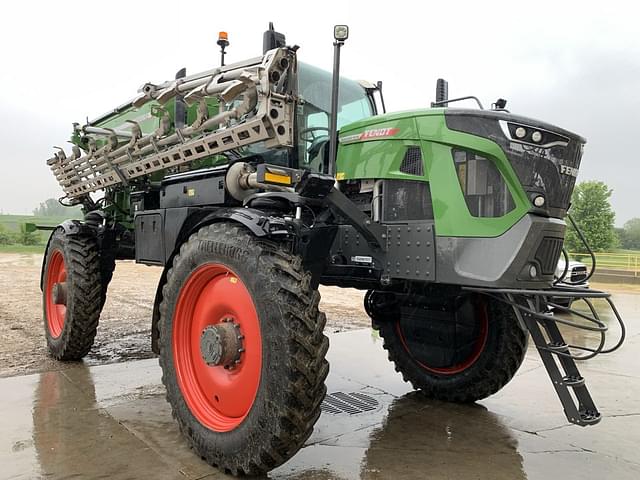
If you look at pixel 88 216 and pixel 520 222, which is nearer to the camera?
pixel 520 222

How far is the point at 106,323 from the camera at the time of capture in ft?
24.0

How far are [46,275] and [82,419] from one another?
2.67m

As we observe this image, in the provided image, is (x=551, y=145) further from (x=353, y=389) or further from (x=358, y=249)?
(x=353, y=389)

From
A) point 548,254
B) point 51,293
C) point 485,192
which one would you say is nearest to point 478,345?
point 548,254

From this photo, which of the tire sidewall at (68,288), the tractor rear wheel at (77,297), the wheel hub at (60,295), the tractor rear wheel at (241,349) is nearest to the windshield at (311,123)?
the tractor rear wheel at (241,349)

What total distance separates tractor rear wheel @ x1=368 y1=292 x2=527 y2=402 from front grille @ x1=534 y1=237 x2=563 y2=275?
0.96 metres

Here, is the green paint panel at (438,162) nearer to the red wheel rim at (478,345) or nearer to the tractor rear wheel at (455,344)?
the tractor rear wheel at (455,344)

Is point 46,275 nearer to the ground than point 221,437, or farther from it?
farther from it

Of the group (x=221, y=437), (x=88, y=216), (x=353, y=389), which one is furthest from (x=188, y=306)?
(x=88, y=216)

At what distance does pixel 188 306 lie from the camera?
3.32m

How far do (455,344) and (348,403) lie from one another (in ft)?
3.15

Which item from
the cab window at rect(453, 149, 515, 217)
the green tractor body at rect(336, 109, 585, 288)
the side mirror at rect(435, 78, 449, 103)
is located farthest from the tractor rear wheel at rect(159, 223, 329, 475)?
the side mirror at rect(435, 78, 449, 103)

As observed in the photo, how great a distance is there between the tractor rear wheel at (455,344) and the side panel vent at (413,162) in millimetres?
1242

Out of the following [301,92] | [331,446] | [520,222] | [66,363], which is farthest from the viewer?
[66,363]
